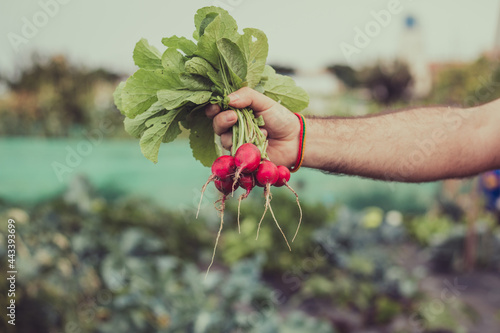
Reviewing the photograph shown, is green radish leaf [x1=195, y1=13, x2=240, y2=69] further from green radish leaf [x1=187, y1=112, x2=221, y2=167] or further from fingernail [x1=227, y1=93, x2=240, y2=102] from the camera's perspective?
green radish leaf [x1=187, y1=112, x2=221, y2=167]

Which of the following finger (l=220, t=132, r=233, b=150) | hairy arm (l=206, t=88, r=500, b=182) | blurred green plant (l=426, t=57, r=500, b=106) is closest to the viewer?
finger (l=220, t=132, r=233, b=150)

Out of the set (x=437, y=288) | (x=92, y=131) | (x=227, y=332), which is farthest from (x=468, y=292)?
(x=92, y=131)

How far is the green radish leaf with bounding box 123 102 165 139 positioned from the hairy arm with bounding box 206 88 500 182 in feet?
2.16

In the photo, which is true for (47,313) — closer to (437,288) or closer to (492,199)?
(437,288)

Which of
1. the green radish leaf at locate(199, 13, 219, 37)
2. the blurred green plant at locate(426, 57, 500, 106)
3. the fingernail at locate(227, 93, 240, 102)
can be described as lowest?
the blurred green plant at locate(426, 57, 500, 106)

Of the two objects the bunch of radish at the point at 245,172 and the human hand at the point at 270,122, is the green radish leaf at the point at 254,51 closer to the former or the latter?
the human hand at the point at 270,122

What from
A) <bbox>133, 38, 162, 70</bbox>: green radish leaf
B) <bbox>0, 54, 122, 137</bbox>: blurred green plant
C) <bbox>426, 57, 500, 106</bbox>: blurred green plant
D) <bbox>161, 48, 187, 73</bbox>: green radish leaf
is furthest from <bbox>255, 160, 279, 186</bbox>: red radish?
<bbox>426, 57, 500, 106</bbox>: blurred green plant

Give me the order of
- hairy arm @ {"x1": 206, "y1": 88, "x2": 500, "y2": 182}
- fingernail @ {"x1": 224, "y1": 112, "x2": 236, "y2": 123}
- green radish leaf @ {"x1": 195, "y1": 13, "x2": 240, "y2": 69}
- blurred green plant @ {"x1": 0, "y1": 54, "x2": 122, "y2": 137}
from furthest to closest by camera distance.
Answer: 1. blurred green plant @ {"x1": 0, "y1": 54, "x2": 122, "y2": 137}
2. hairy arm @ {"x1": 206, "y1": 88, "x2": 500, "y2": 182}
3. fingernail @ {"x1": 224, "y1": 112, "x2": 236, "y2": 123}
4. green radish leaf @ {"x1": 195, "y1": 13, "x2": 240, "y2": 69}

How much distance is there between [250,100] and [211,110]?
16cm

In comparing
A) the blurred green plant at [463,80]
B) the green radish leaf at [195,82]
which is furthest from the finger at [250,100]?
the blurred green plant at [463,80]

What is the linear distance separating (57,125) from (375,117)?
466cm

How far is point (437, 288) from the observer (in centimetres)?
469

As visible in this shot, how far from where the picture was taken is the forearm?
6.81 ft

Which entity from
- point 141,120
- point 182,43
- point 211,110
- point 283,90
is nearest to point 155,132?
point 141,120
